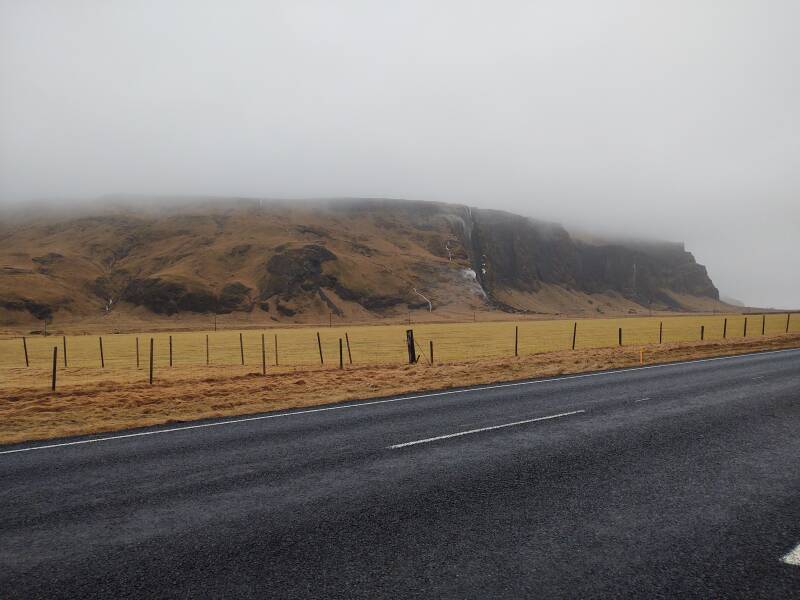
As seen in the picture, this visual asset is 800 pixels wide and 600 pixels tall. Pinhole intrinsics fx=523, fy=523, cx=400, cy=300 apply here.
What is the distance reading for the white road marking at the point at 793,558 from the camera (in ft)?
14.6

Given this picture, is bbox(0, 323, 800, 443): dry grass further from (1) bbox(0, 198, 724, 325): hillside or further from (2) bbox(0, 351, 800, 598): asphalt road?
(1) bbox(0, 198, 724, 325): hillside

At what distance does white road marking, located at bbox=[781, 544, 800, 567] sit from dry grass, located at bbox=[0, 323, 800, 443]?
11.2 meters

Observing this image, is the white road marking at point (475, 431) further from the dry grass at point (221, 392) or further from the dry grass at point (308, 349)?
the dry grass at point (308, 349)

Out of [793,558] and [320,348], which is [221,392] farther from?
[793,558]

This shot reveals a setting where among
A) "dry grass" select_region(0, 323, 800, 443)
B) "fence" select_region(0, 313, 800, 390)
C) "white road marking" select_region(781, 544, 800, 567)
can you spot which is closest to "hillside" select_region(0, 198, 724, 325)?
"fence" select_region(0, 313, 800, 390)

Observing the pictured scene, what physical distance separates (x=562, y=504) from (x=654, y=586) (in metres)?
1.70

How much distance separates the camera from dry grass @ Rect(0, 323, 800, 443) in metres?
12.7

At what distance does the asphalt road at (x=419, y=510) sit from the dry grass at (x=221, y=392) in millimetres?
3108

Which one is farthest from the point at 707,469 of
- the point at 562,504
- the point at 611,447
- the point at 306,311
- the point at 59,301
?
the point at 59,301

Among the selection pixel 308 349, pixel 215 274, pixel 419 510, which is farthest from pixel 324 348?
pixel 215 274

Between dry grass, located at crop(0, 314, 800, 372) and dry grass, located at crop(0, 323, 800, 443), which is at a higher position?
dry grass, located at crop(0, 323, 800, 443)

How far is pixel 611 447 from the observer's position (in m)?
8.23

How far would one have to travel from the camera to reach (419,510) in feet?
19.0

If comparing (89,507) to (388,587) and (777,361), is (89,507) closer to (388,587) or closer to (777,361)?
(388,587)
